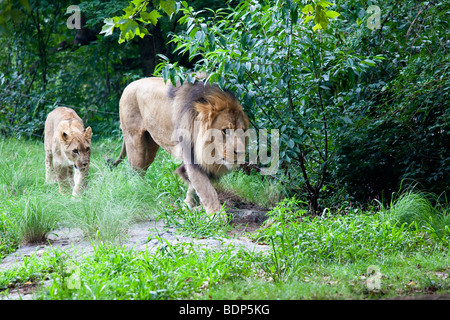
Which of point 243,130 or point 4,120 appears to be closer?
point 243,130

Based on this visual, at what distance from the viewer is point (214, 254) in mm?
4453

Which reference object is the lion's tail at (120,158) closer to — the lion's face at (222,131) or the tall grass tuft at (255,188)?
the tall grass tuft at (255,188)

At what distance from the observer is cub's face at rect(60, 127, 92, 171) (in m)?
7.12

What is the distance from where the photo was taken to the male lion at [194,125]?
583cm

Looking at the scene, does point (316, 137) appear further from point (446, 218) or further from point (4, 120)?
point (4, 120)

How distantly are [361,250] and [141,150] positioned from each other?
141 inches

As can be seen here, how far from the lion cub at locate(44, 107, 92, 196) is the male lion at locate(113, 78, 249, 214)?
0.70m

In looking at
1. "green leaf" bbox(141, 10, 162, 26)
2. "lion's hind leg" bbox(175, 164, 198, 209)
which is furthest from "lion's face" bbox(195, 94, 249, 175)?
"green leaf" bbox(141, 10, 162, 26)

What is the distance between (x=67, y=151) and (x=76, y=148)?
0.16 meters

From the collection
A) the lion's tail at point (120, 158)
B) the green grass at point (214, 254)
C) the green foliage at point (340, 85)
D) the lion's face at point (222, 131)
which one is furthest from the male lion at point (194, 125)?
the lion's tail at point (120, 158)

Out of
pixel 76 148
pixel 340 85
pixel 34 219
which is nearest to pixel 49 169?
pixel 76 148

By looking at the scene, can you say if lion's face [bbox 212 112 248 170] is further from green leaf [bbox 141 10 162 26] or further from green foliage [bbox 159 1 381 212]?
green leaf [bbox 141 10 162 26]

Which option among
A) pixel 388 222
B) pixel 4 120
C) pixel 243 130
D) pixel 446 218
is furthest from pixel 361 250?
pixel 4 120
